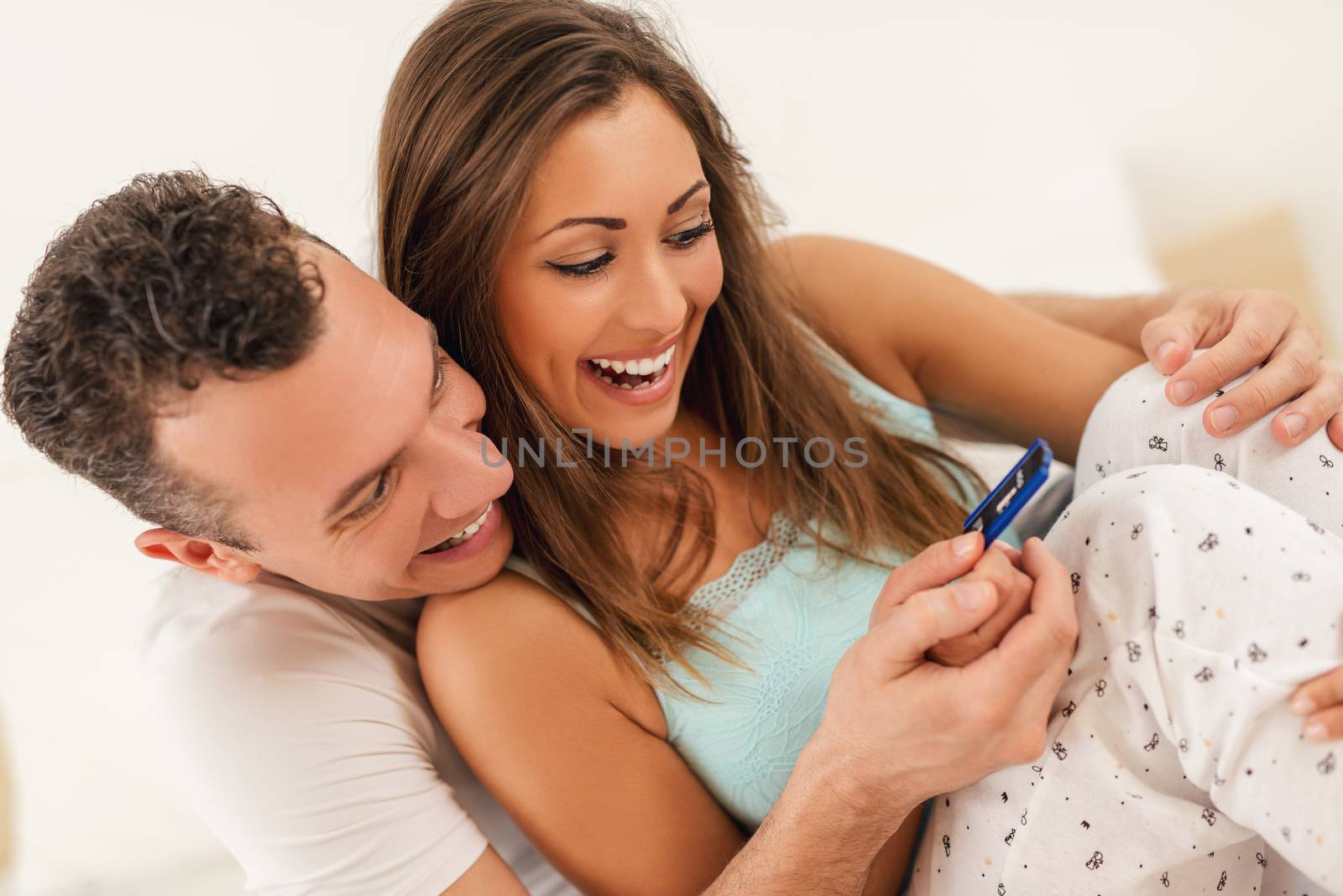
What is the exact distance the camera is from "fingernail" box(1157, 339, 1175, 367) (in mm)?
1092

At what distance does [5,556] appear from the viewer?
1.72m

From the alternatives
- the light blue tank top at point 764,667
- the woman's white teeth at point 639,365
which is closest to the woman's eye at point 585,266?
the woman's white teeth at point 639,365

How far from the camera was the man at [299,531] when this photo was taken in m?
0.78

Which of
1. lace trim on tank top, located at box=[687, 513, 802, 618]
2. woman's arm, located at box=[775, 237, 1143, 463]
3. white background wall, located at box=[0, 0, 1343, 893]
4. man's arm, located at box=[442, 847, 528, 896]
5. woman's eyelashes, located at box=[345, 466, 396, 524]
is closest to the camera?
woman's eyelashes, located at box=[345, 466, 396, 524]

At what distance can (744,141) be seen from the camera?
204cm

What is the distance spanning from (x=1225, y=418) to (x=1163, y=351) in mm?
141

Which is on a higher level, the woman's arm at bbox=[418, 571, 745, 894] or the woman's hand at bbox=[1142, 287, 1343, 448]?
the woman's hand at bbox=[1142, 287, 1343, 448]

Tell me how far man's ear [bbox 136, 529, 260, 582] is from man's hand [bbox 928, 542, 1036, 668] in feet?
2.07

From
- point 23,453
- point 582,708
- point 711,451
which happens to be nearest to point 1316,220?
point 711,451

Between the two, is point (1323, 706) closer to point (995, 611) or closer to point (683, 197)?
point (995, 611)

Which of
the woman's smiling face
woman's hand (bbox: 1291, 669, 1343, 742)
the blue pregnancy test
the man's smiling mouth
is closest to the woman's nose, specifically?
the woman's smiling face

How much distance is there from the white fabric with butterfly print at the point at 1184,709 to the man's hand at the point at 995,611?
80 millimetres

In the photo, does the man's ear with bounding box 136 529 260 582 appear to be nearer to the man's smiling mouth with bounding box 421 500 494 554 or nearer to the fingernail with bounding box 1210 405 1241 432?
the man's smiling mouth with bounding box 421 500 494 554

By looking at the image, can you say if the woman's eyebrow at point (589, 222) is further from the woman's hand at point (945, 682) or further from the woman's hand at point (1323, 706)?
the woman's hand at point (1323, 706)
